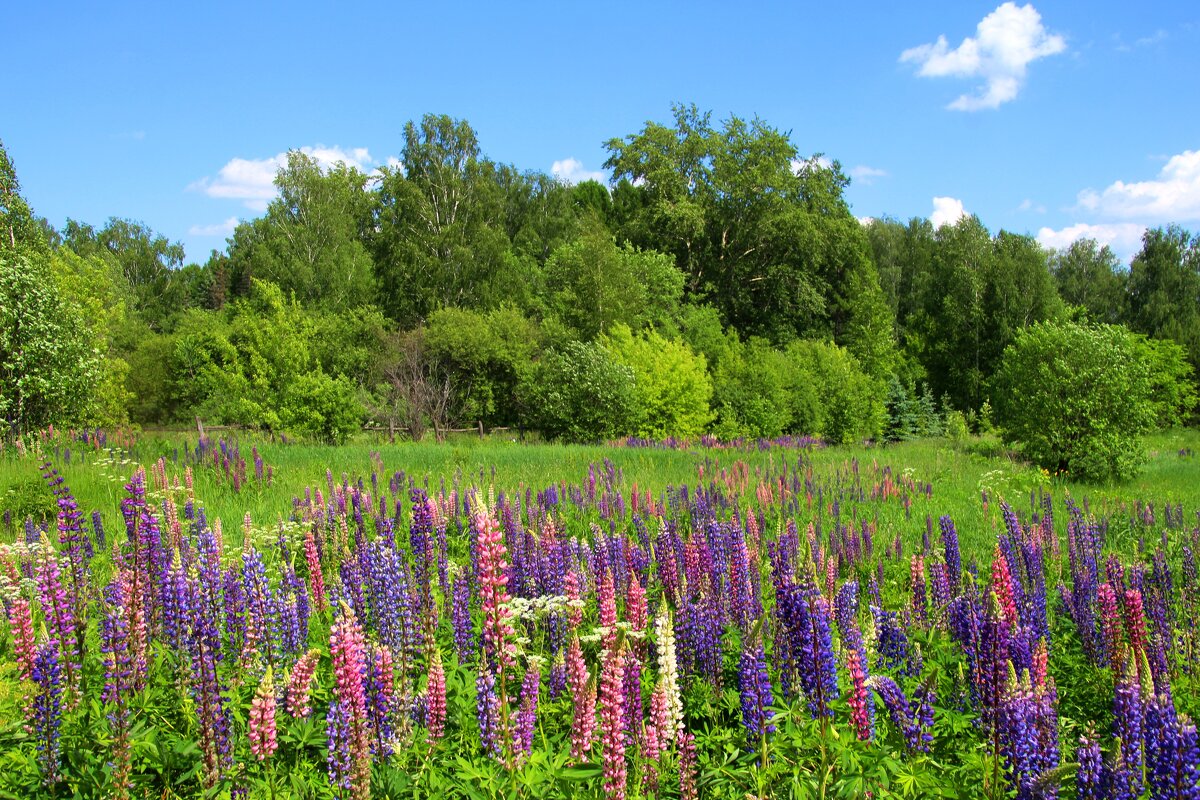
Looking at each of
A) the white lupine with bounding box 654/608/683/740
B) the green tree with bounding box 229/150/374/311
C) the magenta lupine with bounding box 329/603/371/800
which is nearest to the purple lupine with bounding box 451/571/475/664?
the magenta lupine with bounding box 329/603/371/800

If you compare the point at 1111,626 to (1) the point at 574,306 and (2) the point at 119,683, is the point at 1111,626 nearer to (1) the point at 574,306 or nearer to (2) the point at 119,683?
(2) the point at 119,683

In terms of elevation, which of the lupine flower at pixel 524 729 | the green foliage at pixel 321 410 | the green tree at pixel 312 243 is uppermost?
the green tree at pixel 312 243

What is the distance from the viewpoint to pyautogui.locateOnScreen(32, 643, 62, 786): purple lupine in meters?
3.05

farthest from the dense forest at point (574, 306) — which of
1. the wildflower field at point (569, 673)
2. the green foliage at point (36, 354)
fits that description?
the wildflower field at point (569, 673)

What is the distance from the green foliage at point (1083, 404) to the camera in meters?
17.2

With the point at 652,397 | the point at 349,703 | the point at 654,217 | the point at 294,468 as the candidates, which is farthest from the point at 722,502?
the point at 654,217

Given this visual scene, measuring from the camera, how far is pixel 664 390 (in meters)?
27.4

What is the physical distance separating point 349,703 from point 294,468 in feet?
38.8

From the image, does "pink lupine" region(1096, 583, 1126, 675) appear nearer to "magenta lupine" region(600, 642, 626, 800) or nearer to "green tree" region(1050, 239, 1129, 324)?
"magenta lupine" region(600, 642, 626, 800)

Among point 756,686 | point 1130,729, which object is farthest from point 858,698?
point 1130,729

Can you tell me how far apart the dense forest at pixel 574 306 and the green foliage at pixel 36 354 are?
64 millimetres

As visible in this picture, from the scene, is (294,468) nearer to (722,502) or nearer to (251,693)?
(722,502)

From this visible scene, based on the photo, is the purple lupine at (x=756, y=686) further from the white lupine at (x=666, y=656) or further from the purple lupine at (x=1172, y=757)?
the purple lupine at (x=1172, y=757)

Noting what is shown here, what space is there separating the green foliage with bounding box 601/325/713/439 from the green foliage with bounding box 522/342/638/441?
50 cm
